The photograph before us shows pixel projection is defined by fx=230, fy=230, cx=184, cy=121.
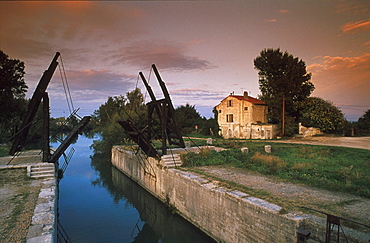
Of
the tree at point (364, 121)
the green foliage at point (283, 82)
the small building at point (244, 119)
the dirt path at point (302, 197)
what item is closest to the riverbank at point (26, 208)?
the dirt path at point (302, 197)

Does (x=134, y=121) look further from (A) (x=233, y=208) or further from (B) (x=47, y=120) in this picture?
(A) (x=233, y=208)

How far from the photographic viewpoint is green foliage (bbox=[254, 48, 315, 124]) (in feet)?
102

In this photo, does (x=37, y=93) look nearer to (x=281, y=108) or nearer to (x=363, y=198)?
(x=363, y=198)

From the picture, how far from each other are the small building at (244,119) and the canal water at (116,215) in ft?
51.0

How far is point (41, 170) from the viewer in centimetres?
1084

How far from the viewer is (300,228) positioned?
553cm

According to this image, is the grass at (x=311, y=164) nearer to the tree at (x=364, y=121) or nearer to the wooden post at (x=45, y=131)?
the wooden post at (x=45, y=131)

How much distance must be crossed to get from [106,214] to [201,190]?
19.7ft

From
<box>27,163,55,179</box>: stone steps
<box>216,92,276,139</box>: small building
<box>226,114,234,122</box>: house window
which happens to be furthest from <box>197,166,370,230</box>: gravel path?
<box>226,114,234,122</box>: house window

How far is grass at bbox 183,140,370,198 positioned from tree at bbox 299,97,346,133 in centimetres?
1256

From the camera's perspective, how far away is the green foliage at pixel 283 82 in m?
31.0

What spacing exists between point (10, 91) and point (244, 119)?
83.6 feet

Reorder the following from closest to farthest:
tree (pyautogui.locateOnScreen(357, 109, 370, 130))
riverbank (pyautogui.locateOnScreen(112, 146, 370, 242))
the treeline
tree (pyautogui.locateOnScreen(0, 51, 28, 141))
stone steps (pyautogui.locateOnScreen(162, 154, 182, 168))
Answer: riverbank (pyautogui.locateOnScreen(112, 146, 370, 242))
stone steps (pyautogui.locateOnScreen(162, 154, 182, 168))
tree (pyautogui.locateOnScreen(0, 51, 28, 141))
the treeline
tree (pyautogui.locateOnScreen(357, 109, 370, 130))

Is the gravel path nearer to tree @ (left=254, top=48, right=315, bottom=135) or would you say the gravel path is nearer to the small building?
the small building
